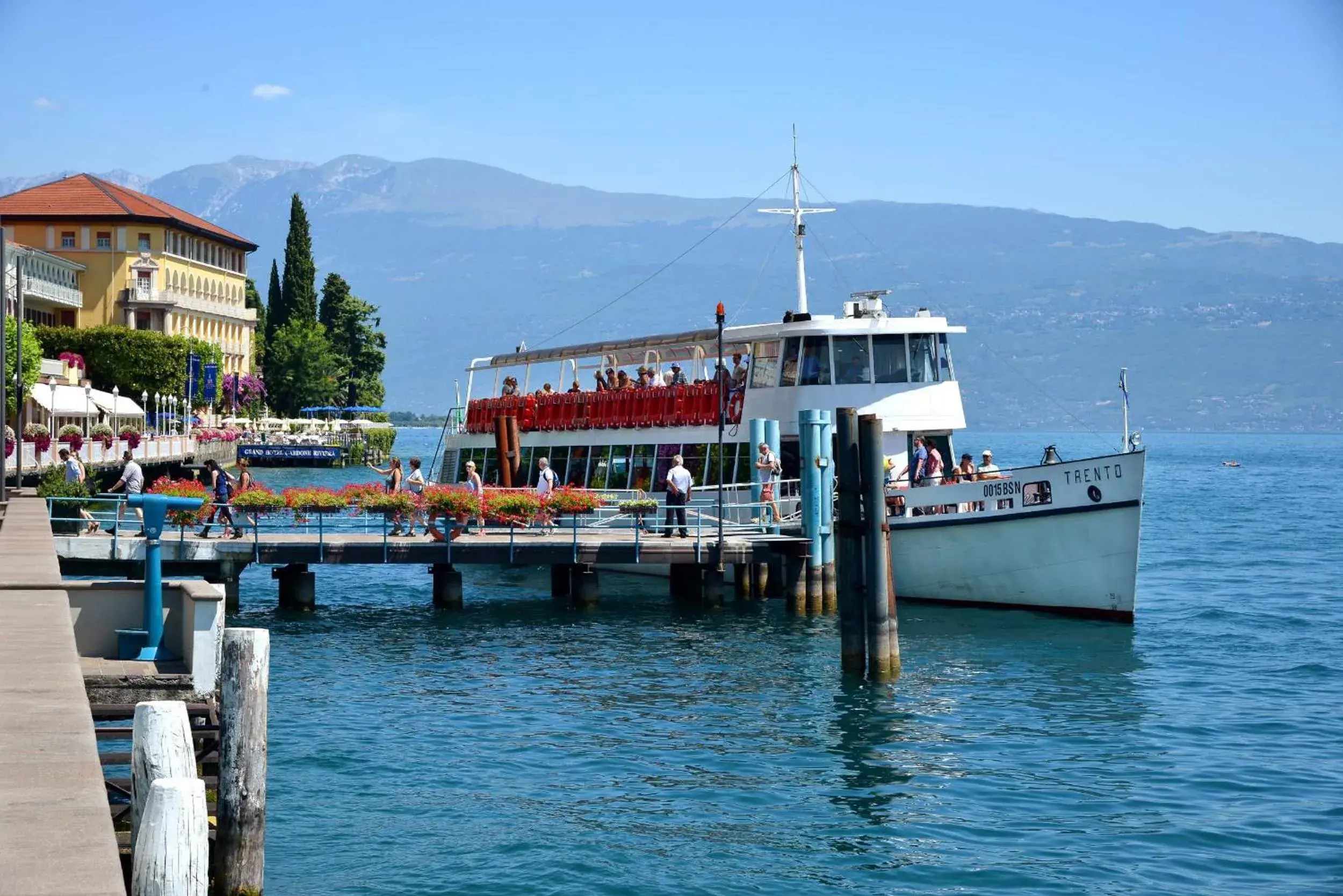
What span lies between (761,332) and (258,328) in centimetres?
12630

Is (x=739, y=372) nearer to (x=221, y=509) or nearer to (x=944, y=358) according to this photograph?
(x=944, y=358)

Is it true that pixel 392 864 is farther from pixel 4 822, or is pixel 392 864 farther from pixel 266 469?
pixel 266 469

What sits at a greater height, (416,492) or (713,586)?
(416,492)

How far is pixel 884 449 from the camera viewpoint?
31984mm

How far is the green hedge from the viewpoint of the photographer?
9525 cm

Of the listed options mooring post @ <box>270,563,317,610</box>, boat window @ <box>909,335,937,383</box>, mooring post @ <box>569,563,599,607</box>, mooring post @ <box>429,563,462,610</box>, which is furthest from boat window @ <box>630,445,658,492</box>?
mooring post @ <box>270,563,317,610</box>

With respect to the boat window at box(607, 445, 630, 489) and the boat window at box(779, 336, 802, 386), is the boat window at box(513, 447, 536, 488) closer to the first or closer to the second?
the boat window at box(607, 445, 630, 489)

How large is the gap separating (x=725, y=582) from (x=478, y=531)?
6.19 m

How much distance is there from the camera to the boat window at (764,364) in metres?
33.5

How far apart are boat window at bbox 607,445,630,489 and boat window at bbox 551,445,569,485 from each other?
229cm

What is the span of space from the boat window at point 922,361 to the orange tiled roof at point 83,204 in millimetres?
90894

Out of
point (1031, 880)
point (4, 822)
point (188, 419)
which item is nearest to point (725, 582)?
point (1031, 880)

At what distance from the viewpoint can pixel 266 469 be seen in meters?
101

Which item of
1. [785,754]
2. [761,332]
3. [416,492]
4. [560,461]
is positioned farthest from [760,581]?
[785,754]
